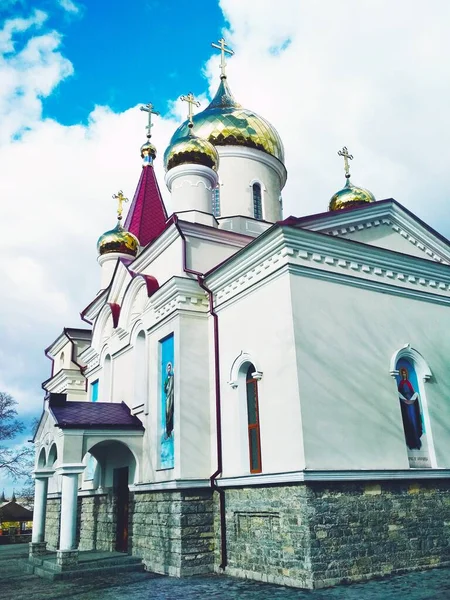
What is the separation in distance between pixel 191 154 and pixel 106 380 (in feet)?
19.3

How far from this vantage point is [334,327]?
8.48 meters

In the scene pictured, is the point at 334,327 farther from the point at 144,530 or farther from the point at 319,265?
the point at 144,530

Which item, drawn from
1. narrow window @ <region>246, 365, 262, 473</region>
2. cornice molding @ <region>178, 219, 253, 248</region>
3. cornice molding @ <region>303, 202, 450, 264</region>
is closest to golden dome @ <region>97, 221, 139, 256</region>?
cornice molding @ <region>178, 219, 253, 248</region>

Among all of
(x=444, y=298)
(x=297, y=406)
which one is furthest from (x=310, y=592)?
(x=444, y=298)

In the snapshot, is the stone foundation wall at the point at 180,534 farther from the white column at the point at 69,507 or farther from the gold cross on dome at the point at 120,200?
the gold cross on dome at the point at 120,200

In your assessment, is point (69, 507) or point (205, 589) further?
point (69, 507)

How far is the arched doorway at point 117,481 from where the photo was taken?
11148mm

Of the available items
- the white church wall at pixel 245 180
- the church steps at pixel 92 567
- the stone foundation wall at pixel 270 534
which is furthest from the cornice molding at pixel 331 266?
the church steps at pixel 92 567

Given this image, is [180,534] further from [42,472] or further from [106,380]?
[106,380]

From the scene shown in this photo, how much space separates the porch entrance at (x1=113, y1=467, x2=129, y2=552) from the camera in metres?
11.2

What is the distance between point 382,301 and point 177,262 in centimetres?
398

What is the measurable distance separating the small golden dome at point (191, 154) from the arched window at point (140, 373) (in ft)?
13.5

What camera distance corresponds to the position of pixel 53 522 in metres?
15.0

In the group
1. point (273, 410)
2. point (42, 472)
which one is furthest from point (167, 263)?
point (42, 472)
